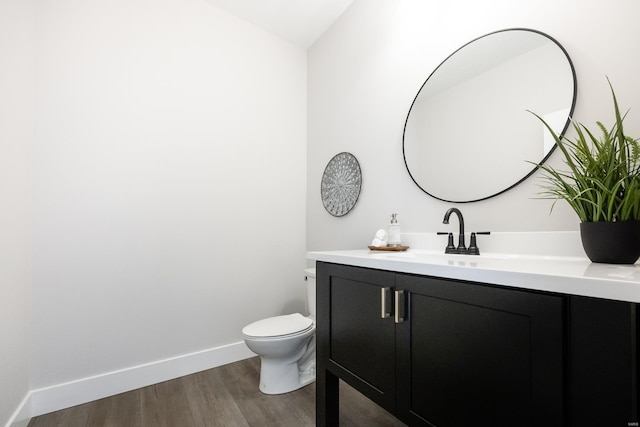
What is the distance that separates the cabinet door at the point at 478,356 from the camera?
0.64m

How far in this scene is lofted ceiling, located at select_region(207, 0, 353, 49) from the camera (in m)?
2.13

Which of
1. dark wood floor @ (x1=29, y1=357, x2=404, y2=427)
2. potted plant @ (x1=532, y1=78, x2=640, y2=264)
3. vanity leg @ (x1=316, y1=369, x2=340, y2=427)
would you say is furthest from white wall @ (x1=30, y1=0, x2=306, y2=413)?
potted plant @ (x1=532, y1=78, x2=640, y2=264)

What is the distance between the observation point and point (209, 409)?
5.12 ft

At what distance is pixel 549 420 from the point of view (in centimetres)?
63

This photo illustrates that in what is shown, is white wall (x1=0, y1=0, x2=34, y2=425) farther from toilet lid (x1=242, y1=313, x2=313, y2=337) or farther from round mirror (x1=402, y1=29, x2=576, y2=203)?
round mirror (x1=402, y1=29, x2=576, y2=203)

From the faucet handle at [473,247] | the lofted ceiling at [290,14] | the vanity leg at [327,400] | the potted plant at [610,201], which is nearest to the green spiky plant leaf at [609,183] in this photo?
the potted plant at [610,201]

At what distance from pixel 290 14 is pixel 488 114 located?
5.76ft

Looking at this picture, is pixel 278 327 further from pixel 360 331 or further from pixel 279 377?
pixel 360 331

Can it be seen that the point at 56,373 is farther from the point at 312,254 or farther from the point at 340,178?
the point at 340,178

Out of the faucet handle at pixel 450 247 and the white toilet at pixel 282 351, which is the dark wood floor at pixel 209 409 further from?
the faucet handle at pixel 450 247

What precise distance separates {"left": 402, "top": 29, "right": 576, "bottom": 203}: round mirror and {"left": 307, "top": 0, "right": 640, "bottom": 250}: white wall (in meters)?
0.04

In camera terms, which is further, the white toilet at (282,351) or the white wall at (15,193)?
the white toilet at (282,351)

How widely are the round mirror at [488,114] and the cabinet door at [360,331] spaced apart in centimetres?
66

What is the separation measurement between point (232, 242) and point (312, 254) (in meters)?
0.97
